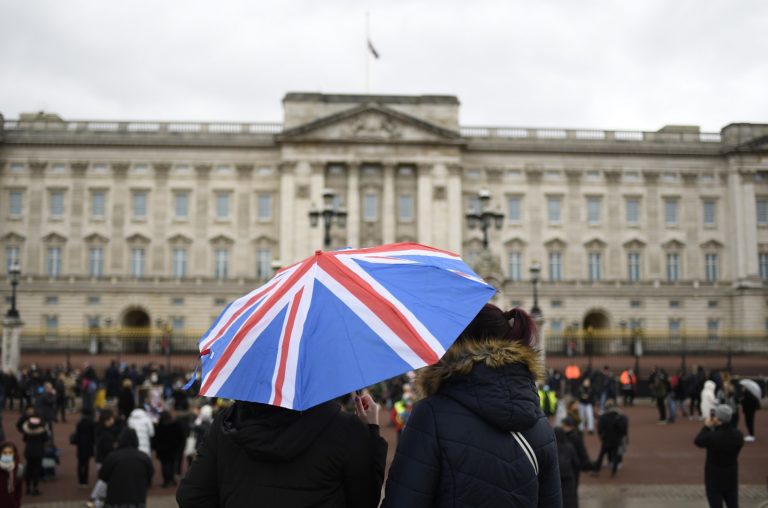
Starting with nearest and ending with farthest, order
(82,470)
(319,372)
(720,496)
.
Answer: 1. (319,372)
2. (720,496)
3. (82,470)

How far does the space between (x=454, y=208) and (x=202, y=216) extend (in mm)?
18466

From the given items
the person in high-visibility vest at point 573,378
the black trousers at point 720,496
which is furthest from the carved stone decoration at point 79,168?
the black trousers at point 720,496

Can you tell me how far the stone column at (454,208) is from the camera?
165 ft

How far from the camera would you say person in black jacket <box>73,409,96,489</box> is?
1362cm

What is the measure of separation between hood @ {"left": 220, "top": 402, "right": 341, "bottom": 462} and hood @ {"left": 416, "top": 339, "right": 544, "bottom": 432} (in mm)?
516

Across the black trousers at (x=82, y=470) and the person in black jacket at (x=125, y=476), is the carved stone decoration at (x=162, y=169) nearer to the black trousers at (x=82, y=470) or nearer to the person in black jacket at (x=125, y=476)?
the black trousers at (x=82, y=470)

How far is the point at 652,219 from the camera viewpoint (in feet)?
175

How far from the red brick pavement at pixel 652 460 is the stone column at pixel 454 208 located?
2821cm

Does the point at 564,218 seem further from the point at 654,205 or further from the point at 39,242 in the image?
the point at 39,242

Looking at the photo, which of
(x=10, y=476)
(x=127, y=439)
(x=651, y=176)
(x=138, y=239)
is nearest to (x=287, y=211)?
(x=138, y=239)

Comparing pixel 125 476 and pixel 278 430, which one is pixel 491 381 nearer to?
pixel 278 430

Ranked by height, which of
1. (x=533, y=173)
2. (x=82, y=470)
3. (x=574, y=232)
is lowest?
(x=82, y=470)

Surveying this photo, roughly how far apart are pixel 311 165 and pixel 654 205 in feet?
85.3

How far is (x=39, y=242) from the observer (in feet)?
167
